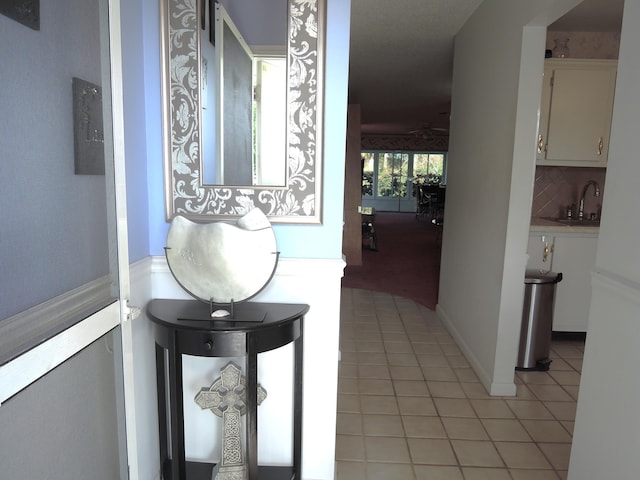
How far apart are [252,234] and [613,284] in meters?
1.20

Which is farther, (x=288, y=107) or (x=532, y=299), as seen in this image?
(x=532, y=299)

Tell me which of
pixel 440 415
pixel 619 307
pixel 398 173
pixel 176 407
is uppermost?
pixel 398 173

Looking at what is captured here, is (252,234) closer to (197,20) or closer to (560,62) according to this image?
(197,20)

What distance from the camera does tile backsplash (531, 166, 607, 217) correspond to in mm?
3830

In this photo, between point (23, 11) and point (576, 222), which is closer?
point (23, 11)

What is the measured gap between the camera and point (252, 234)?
4.88 ft

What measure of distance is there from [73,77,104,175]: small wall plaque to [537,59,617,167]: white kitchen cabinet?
3.12m

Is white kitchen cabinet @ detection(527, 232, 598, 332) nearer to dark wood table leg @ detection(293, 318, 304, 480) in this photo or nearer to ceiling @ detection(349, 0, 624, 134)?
ceiling @ detection(349, 0, 624, 134)

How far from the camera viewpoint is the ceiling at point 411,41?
123 inches

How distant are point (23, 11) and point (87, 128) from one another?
11.8 inches

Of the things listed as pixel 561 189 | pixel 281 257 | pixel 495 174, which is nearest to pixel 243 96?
pixel 281 257

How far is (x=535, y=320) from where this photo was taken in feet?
9.92

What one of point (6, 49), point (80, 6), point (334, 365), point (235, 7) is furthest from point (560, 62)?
point (6, 49)

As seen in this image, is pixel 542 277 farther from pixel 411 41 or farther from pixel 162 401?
pixel 162 401
